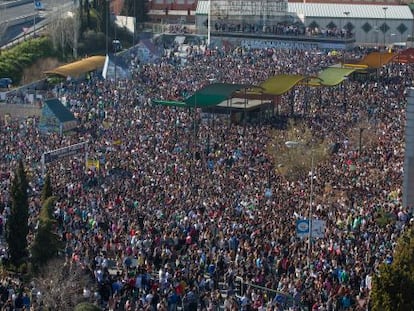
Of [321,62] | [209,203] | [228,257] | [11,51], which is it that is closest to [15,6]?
[11,51]

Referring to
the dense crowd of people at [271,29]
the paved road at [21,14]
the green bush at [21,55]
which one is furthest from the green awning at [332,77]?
the paved road at [21,14]

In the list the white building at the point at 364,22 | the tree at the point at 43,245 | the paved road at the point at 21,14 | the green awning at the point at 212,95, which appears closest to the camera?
the tree at the point at 43,245

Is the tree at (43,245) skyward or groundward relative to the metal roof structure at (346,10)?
skyward

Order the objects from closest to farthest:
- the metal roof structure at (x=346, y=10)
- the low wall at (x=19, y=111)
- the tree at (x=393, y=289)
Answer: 1. the tree at (x=393, y=289)
2. the low wall at (x=19, y=111)
3. the metal roof structure at (x=346, y=10)

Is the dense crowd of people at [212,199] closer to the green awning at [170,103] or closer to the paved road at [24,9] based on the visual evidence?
the green awning at [170,103]

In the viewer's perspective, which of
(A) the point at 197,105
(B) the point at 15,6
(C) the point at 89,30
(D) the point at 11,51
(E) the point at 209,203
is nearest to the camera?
(E) the point at 209,203

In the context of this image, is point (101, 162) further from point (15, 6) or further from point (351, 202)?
point (15, 6)
